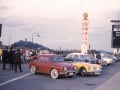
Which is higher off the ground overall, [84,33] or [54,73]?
[84,33]

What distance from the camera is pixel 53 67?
46.8ft

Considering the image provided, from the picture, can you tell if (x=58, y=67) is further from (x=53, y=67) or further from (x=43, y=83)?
(x=43, y=83)

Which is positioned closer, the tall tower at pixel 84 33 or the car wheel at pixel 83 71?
the car wheel at pixel 83 71

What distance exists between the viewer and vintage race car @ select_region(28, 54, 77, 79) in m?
13.9

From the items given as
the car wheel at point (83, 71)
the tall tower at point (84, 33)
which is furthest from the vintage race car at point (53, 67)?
the tall tower at point (84, 33)

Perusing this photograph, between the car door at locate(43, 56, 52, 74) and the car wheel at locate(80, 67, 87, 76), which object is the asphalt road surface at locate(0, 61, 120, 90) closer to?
the car door at locate(43, 56, 52, 74)

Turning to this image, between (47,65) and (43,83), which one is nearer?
(43,83)

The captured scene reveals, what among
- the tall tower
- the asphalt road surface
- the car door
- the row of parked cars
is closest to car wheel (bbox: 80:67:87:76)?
the row of parked cars

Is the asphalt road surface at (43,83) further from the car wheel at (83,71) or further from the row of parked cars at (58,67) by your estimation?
the car wheel at (83,71)

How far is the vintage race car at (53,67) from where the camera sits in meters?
13.9

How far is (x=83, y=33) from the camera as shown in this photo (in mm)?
41625

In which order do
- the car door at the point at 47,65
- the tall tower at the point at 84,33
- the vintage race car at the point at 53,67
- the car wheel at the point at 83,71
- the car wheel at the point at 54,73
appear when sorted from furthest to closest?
the tall tower at the point at 84,33 < the car wheel at the point at 83,71 < the car door at the point at 47,65 < the car wheel at the point at 54,73 < the vintage race car at the point at 53,67

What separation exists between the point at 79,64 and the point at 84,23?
1016 inches

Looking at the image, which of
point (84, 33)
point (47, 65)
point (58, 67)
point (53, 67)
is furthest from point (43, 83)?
point (84, 33)
